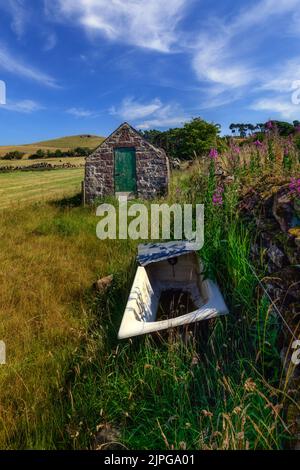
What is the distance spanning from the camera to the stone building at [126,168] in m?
14.1

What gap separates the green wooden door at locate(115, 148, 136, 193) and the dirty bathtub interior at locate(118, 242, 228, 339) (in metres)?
9.00

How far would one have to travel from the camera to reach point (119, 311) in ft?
14.4

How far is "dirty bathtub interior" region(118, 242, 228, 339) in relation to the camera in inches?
141

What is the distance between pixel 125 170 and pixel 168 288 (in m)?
9.68

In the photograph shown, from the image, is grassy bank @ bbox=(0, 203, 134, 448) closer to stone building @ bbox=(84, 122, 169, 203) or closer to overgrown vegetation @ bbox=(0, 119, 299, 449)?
overgrown vegetation @ bbox=(0, 119, 299, 449)

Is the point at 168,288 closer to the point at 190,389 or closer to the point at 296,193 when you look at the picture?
the point at 296,193

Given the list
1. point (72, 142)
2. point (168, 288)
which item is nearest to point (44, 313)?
point (168, 288)

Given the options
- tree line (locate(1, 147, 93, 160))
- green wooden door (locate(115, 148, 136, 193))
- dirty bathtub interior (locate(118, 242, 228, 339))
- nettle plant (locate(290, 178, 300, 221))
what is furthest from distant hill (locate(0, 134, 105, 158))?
nettle plant (locate(290, 178, 300, 221))

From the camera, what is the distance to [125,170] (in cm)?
1416

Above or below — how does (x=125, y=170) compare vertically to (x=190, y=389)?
above

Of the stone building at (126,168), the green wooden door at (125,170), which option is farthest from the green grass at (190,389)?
the green wooden door at (125,170)

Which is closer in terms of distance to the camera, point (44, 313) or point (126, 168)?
point (44, 313)
